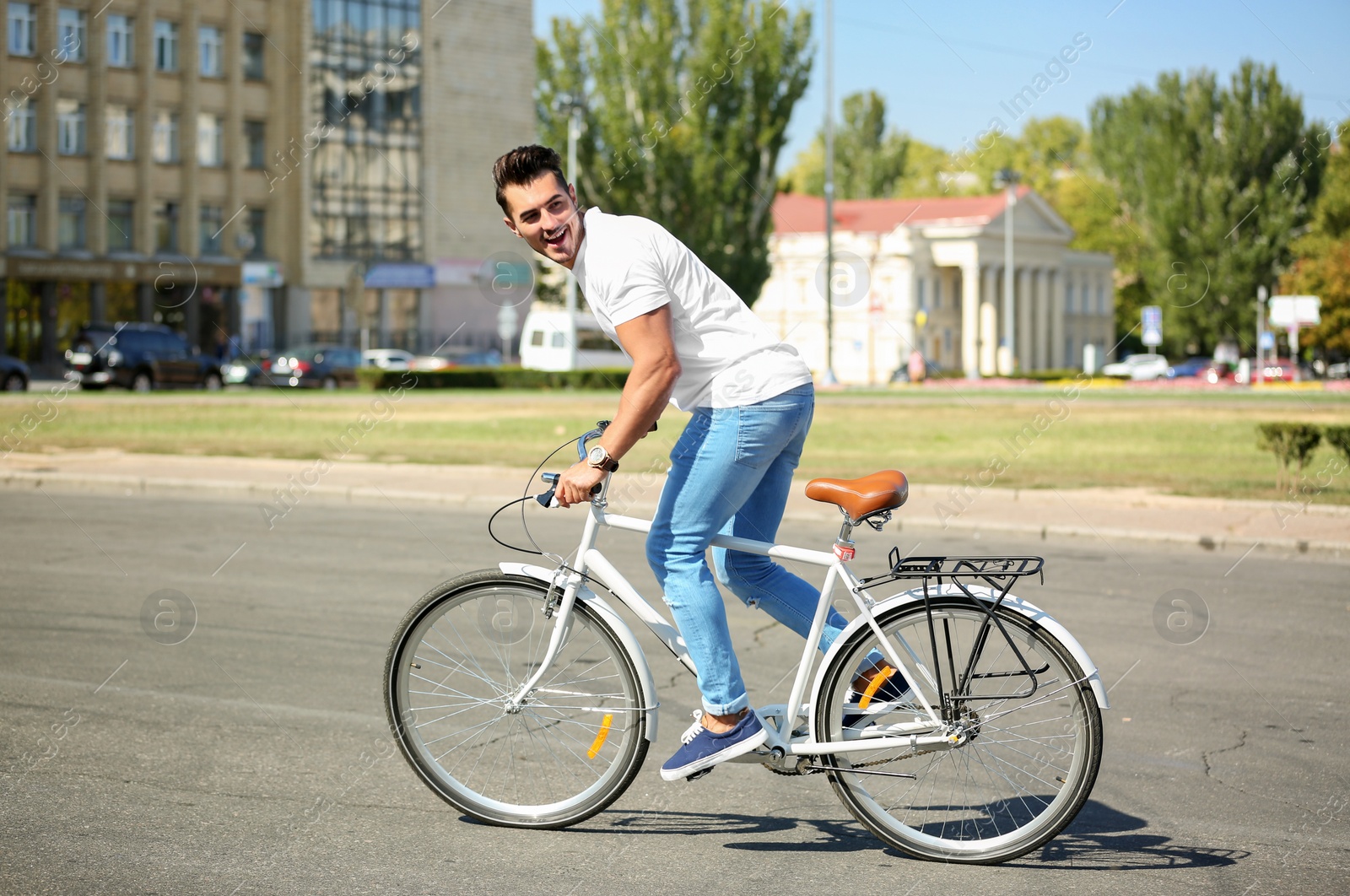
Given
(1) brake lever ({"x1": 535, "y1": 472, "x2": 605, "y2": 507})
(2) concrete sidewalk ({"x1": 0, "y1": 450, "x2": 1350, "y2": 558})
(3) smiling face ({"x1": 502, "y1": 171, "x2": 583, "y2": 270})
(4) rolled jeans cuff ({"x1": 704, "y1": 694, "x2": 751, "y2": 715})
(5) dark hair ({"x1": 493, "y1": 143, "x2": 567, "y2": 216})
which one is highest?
(5) dark hair ({"x1": 493, "y1": 143, "x2": 567, "y2": 216})

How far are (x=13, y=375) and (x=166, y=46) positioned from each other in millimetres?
22365

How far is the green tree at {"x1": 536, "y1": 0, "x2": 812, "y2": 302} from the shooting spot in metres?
49.5

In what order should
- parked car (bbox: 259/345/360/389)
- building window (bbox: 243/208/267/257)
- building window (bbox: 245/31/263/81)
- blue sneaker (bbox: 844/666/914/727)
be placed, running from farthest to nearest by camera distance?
building window (bbox: 243/208/267/257) → building window (bbox: 245/31/263/81) → parked car (bbox: 259/345/360/389) → blue sneaker (bbox: 844/666/914/727)

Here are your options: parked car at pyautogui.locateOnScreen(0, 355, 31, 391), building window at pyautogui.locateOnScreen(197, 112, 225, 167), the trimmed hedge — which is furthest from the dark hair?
building window at pyautogui.locateOnScreen(197, 112, 225, 167)

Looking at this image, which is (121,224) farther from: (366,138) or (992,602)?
(992,602)

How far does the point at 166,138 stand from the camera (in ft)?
185

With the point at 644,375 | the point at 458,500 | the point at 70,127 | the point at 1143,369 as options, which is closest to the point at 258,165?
the point at 70,127

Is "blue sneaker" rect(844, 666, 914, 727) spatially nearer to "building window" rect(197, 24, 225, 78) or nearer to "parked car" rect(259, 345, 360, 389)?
"parked car" rect(259, 345, 360, 389)

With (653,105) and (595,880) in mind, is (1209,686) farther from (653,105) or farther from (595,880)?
(653,105)

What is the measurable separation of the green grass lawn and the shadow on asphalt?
387 inches

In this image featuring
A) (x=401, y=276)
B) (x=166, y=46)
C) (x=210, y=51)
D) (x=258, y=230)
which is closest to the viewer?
(x=166, y=46)

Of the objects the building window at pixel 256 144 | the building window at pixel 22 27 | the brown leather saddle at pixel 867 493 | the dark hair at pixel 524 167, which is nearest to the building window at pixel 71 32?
the building window at pixel 22 27

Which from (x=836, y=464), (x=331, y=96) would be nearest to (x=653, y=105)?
(x=331, y=96)

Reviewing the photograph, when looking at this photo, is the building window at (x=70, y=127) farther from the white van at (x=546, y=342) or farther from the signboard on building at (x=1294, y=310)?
the signboard on building at (x=1294, y=310)
